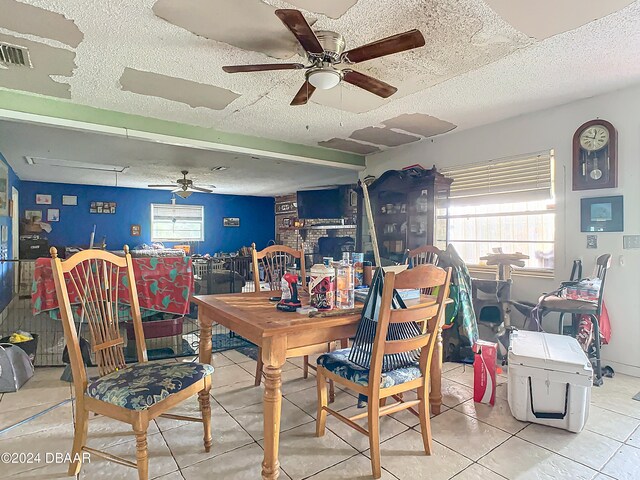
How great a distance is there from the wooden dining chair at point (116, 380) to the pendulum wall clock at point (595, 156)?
3.47 meters

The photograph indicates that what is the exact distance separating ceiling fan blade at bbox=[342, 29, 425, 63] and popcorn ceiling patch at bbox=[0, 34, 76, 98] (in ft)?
6.37

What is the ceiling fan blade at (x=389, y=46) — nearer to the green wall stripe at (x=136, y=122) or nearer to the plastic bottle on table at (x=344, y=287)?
the plastic bottle on table at (x=344, y=287)

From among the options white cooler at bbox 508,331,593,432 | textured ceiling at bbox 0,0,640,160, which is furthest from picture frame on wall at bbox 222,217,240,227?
white cooler at bbox 508,331,593,432

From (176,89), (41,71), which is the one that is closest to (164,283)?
(176,89)

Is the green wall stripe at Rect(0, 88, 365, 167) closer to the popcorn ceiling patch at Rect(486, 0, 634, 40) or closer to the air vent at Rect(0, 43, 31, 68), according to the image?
the air vent at Rect(0, 43, 31, 68)

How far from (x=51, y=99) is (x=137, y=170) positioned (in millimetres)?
3408

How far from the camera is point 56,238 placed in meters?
8.03

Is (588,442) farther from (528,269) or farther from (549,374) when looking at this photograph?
(528,269)

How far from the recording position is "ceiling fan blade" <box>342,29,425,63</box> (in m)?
1.80

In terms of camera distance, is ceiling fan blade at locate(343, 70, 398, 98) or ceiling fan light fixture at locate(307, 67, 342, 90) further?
ceiling fan blade at locate(343, 70, 398, 98)

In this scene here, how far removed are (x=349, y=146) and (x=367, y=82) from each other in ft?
9.00

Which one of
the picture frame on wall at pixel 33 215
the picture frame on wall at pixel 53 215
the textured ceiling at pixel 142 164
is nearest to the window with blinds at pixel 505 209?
the textured ceiling at pixel 142 164

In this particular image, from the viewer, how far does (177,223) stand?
9.47m

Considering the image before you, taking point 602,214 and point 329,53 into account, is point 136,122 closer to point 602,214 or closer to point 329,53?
point 329,53
